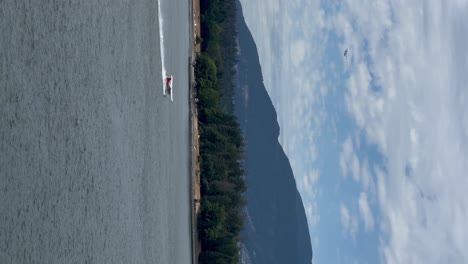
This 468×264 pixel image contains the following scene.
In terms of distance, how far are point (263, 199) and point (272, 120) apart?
20352 mm

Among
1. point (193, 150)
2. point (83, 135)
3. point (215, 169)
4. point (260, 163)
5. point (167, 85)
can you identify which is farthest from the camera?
point (260, 163)

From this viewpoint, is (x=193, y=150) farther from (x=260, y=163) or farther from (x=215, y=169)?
(x=260, y=163)

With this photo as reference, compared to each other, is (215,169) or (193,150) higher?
(193,150)

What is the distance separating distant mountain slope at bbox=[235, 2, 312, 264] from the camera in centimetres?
15012

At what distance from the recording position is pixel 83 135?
20.7 meters

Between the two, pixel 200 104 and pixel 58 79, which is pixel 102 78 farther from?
pixel 200 104

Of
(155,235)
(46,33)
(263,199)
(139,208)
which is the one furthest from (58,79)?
(263,199)

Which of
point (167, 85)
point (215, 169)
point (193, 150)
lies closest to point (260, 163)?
point (215, 169)

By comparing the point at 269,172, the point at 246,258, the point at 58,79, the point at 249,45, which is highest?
the point at 249,45

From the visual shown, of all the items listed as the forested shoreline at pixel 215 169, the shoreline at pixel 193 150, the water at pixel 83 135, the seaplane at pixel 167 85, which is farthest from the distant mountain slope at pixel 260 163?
the water at pixel 83 135

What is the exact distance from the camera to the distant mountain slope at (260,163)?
5910 inches

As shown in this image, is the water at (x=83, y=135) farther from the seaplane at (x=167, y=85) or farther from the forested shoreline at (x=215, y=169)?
the forested shoreline at (x=215, y=169)

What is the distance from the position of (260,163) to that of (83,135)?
495 feet

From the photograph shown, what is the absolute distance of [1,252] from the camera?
527 inches
